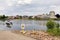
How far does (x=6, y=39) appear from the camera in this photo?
18.9 m

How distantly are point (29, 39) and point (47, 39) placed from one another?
5.57 ft

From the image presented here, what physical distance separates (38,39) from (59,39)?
6.36 ft

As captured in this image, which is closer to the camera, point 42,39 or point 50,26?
point 42,39

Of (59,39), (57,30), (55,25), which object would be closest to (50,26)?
(55,25)

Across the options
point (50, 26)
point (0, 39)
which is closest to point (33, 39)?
point (0, 39)

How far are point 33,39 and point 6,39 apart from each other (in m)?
2.53

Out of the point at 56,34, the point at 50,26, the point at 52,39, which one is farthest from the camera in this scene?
the point at 50,26

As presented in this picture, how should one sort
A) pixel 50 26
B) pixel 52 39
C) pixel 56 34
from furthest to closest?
pixel 50 26, pixel 56 34, pixel 52 39

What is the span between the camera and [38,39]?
1872cm

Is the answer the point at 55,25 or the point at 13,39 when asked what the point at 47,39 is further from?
the point at 55,25

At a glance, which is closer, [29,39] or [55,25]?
[29,39]

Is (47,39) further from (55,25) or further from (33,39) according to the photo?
(55,25)

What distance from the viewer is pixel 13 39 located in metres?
18.8

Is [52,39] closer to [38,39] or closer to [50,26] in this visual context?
[38,39]
